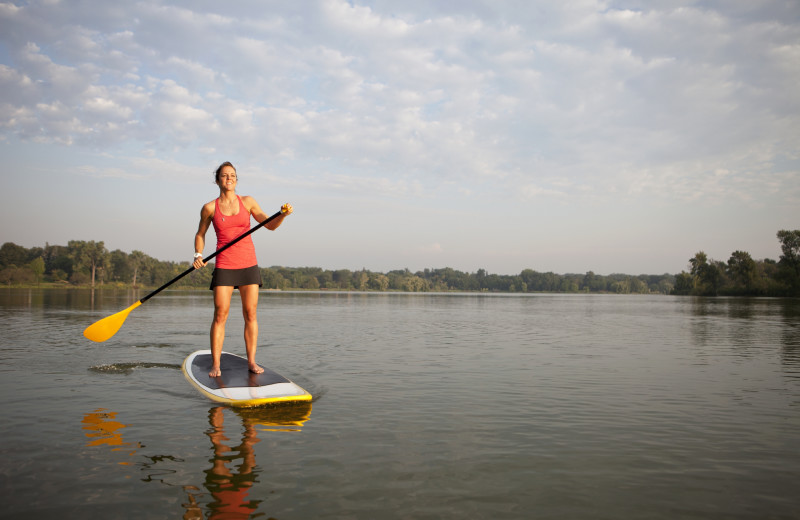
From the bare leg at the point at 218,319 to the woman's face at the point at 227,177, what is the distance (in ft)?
5.01

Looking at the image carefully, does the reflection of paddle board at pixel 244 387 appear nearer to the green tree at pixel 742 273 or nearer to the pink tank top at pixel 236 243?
the pink tank top at pixel 236 243

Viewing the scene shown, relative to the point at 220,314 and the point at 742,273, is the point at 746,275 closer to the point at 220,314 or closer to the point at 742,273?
the point at 742,273

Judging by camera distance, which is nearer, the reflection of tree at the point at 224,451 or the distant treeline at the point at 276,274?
the reflection of tree at the point at 224,451

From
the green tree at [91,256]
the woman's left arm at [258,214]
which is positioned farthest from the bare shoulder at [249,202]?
the green tree at [91,256]

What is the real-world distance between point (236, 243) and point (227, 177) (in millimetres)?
997

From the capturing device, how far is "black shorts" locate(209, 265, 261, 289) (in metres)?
7.21

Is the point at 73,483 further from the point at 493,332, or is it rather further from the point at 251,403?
the point at 493,332

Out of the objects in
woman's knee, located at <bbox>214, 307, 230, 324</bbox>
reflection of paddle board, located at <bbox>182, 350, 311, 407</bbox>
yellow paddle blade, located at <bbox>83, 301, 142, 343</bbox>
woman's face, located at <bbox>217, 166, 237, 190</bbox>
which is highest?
woman's face, located at <bbox>217, 166, 237, 190</bbox>

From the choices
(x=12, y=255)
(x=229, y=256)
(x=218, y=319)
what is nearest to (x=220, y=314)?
(x=218, y=319)

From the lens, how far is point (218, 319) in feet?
24.3

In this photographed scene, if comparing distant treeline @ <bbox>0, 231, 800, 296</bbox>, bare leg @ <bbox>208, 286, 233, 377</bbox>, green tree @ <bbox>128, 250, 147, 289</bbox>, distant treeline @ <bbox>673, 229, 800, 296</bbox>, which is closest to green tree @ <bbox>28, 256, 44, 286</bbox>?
distant treeline @ <bbox>0, 231, 800, 296</bbox>

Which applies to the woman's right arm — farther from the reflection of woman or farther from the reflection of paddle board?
the reflection of woman

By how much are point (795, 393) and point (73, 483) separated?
10.1 meters

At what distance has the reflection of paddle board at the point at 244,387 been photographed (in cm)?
658
